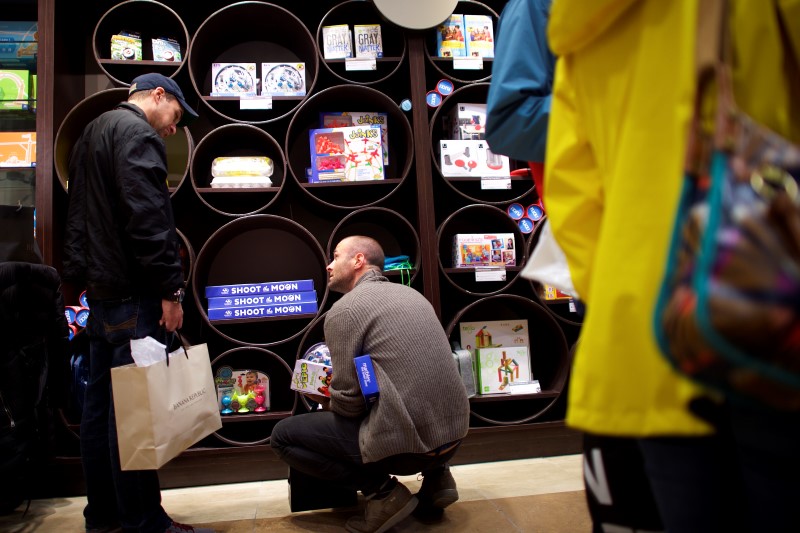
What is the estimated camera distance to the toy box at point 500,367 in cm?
308

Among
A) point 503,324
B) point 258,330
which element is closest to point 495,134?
point 503,324

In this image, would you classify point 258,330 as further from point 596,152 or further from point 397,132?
point 596,152

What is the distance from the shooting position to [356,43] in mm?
3195

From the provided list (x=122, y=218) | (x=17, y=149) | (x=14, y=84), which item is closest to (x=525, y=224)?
(x=122, y=218)

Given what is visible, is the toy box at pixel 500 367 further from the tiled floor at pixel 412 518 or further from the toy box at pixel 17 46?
the toy box at pixel 17 46

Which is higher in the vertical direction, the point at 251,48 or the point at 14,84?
the point at 251,48

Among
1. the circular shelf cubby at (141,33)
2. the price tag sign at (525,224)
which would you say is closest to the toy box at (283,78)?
the circular shelf cubby at (141,33)

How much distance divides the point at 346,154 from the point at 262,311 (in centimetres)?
97

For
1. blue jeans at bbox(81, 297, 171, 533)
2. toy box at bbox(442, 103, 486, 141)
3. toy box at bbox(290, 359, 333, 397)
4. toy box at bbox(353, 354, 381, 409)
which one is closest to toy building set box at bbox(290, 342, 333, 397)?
toy box at bbox(290, 359, 333, 397)

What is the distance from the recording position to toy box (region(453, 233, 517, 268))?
122 inches

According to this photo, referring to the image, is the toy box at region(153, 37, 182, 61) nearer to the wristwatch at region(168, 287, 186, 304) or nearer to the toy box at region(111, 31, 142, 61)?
the toy box at region(111, 31, 142, 61)

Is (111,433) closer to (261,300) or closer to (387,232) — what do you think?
(261,300)

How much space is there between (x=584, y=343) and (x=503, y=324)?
102 inches

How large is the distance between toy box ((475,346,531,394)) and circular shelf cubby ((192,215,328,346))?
976 mm
